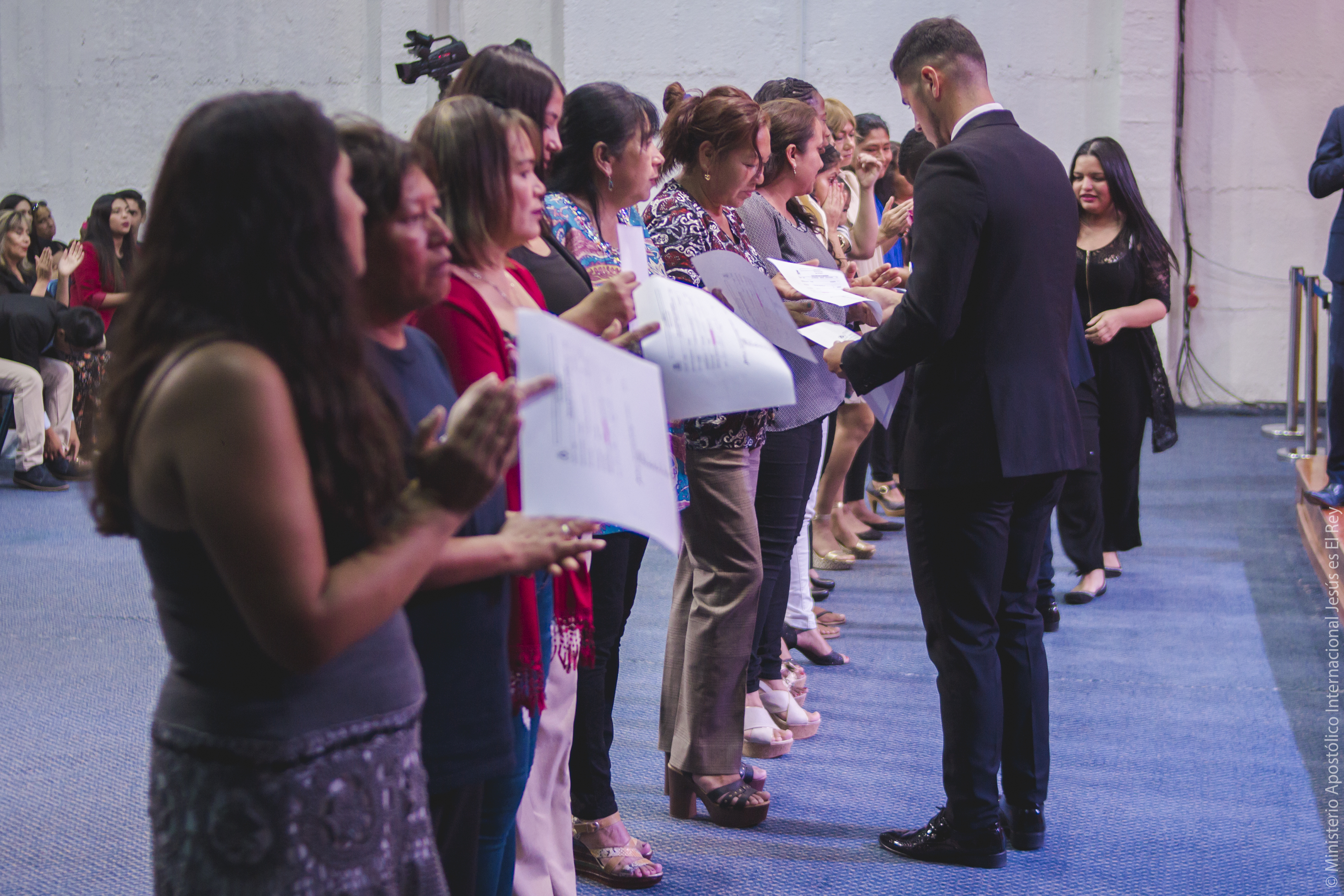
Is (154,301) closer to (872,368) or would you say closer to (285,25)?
(872,368)

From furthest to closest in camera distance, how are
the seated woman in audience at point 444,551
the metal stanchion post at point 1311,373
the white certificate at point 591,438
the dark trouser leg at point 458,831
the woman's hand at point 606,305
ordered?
1. the metal stanchion post at point 1311,373
2. the woman's hand at point 606,305
3. the dark trouser leg at point 458,831
4. the seated woman in audience at point 444,551
5. the white certificate at point 591,438

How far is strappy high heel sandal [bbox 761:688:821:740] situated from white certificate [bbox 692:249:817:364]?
1.06 m

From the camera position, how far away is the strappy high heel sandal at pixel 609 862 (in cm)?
208

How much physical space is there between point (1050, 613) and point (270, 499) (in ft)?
10.7

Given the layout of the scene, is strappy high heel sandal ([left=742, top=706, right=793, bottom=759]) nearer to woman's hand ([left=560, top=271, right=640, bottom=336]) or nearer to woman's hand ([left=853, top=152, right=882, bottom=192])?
woman's hand ([left=560, top=271, right=640, bottom=336])

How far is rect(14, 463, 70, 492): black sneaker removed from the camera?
6.23 meters

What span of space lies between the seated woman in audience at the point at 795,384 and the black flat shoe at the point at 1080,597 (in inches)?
61.3

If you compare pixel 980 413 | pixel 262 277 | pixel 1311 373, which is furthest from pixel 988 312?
pixel 1311 373

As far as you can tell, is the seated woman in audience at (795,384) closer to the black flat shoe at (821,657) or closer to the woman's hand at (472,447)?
the black flat shoe at (821,657)

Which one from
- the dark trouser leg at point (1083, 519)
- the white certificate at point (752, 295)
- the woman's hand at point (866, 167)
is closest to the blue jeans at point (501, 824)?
the white certificate at point (752, 295)

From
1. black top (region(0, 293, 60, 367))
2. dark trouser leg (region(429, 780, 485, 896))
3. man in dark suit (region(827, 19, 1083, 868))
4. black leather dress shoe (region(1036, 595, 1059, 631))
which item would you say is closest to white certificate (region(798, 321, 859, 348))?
man in dark suit (region(827, 19, 1083, 868))

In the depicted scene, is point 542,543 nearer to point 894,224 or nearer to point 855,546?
point 894,224

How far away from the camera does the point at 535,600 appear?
56.3 inches

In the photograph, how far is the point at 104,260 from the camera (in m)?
6.30
